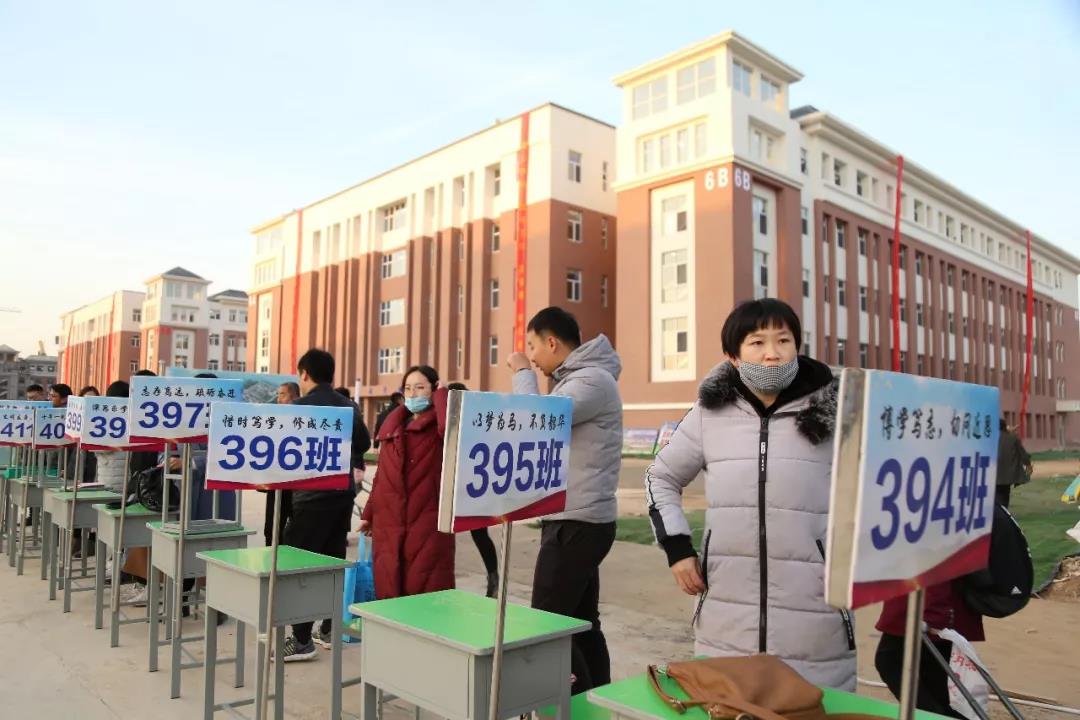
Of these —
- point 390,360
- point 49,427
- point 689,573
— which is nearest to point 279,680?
point 689,573

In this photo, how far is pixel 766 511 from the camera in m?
2.46

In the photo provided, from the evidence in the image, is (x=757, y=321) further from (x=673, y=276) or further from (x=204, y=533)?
(x=673, y=276)

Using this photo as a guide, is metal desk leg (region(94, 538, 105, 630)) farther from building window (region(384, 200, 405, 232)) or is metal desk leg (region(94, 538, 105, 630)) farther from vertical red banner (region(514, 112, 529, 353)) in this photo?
building window (region(384, 200, 405, 232))

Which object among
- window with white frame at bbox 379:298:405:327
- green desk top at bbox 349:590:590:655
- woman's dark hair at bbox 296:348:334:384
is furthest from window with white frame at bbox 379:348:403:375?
green desk top at bbox 349:590:590:655

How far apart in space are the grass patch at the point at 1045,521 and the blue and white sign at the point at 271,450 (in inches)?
Result: 161

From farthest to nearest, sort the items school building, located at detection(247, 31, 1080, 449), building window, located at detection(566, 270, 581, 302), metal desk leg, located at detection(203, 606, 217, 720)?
building window, located at detection(566, 270, 581, 302)
school building, located at detection(247, 31, 1080, 449)
metal desk leg, located at detection(203, 606, 217, 720)

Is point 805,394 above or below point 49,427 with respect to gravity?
above

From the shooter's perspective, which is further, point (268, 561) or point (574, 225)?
point (574, 225)

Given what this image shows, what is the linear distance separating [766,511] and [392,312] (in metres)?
38.4

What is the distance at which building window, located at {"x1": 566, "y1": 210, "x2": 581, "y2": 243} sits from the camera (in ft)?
106

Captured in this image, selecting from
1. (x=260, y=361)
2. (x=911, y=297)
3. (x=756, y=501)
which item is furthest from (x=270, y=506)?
(x=260, y=361)

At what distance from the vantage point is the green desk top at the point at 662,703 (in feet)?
5.79

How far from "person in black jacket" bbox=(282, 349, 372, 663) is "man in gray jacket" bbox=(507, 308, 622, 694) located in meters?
1.97

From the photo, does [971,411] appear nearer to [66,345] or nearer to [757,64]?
[757,64]
